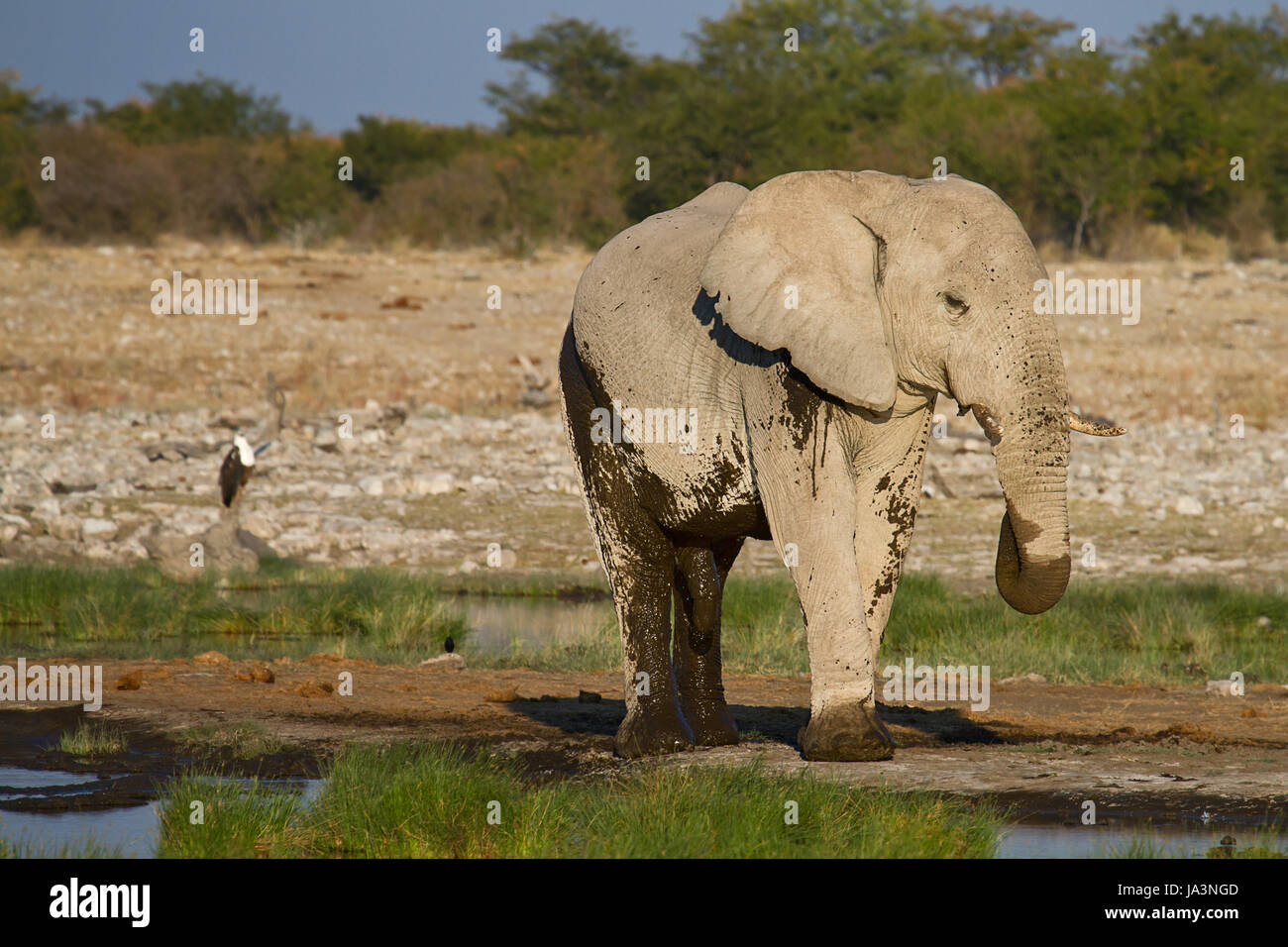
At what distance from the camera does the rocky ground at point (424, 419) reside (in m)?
15.3

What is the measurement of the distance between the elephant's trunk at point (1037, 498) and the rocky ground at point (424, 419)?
7.84 meters

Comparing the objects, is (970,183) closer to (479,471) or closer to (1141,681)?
(1141,681)

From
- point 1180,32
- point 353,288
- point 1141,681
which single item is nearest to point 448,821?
point 1141,681

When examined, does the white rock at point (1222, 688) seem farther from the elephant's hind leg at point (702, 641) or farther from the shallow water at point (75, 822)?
Result: the shallow water at point (75, 822)

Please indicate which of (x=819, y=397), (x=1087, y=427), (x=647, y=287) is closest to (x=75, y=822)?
(x=647, y=287)

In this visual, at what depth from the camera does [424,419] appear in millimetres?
21156

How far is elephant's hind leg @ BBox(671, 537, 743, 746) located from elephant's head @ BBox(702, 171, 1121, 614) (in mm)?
1385

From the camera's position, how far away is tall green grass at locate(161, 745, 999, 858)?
5.49 meters

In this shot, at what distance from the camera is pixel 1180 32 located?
4259 centimetres

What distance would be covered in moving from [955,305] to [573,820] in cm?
208

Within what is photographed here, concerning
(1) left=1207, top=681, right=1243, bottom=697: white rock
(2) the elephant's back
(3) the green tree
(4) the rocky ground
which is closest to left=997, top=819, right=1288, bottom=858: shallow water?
(2) the elephant's back
